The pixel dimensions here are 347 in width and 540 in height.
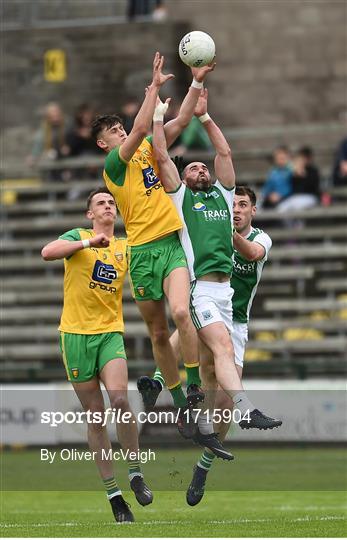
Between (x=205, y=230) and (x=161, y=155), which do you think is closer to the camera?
(x=161, y=155)

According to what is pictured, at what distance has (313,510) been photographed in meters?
16.1

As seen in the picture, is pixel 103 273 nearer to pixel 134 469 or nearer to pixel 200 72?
pixel 134 469

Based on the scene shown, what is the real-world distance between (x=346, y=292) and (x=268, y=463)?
18.0 feet

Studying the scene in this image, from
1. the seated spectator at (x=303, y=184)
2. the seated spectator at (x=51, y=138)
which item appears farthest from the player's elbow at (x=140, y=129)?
the seated spectator at (x=51, y=138)

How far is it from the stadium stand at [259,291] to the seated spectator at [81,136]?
0.96ft

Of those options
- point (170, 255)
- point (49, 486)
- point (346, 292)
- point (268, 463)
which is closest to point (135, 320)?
point (346, 292)

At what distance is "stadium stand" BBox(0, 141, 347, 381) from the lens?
24.1 metres

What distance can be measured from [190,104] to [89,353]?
2.59m

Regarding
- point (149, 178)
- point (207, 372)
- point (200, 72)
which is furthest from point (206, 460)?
point (200, 72)

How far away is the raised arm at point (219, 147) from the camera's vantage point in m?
13.6

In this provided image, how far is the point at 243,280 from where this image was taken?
14.8m

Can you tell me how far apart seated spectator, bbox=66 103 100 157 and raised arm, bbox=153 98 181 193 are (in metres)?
12.6

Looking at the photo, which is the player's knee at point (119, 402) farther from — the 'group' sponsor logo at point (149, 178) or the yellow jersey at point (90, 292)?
the 'group' sponsor logo at point (149, 178)

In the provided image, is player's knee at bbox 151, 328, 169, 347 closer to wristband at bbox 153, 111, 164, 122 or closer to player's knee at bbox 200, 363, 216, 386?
player's knee at bbox 200, 363, 216, 386
